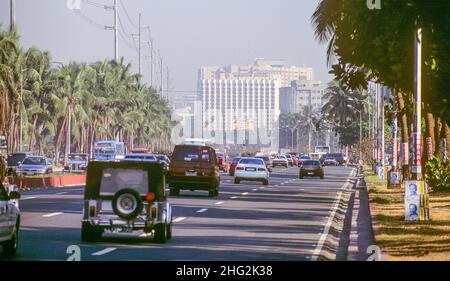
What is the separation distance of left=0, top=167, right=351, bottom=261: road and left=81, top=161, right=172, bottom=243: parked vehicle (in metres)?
0.32

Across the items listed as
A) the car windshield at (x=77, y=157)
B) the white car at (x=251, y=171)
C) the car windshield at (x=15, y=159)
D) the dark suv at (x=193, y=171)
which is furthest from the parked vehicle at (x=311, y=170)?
the dark suv at (x=193, y=171)

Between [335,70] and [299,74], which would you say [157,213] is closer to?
[335,70]

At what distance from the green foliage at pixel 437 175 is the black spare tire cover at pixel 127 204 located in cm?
3206

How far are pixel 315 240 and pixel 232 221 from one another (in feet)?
21.1

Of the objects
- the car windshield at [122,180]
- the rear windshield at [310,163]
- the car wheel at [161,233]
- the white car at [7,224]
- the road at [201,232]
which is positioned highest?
the rear windshield at [310,163]

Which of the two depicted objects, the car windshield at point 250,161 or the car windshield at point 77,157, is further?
the car windshield at point 77,157

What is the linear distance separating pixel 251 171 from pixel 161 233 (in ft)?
149

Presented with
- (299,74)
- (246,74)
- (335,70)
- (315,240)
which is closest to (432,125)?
(335,70)

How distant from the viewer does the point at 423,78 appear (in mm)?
34250

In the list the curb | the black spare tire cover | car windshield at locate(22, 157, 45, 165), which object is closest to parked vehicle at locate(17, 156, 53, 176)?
car windshield at locate(22, 157, 45, 165)

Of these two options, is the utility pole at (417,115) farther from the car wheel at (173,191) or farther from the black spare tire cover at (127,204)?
the car wheel at (173,191)

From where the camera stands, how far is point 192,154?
161 feet

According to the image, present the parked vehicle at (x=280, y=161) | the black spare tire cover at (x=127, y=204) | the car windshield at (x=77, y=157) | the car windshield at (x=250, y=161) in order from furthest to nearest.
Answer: the parked vehicle at (x=280, y=161) → the car windshield at (x=77, y=157) → the car windshield at (x=250, y=161) → the black spare tire cover at (x=127, y=204)

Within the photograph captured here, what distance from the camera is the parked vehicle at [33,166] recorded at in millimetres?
81000
